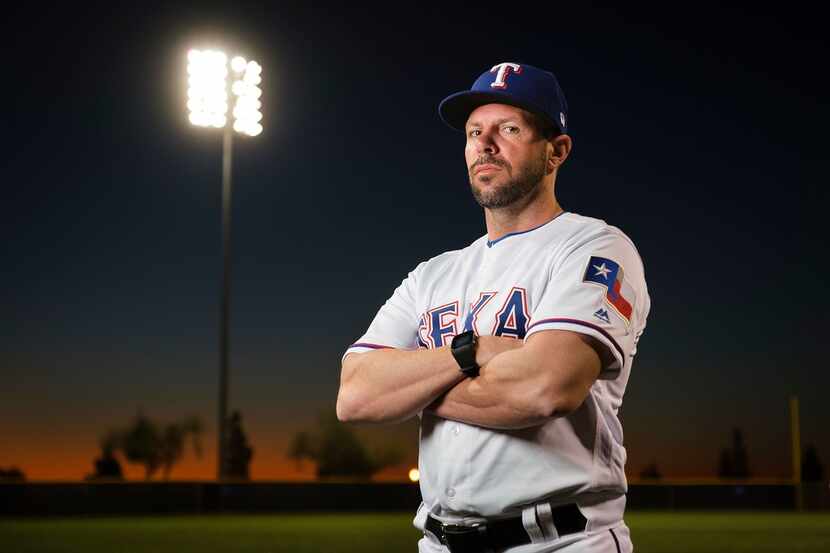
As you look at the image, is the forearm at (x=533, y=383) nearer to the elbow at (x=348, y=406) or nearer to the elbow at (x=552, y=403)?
the elbow at (x=552, y=403)

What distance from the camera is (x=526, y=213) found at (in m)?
3.19

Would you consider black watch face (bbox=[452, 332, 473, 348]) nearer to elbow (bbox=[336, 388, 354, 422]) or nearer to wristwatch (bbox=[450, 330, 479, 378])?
wristwatch (bbox=[450, 330, 479, 378])

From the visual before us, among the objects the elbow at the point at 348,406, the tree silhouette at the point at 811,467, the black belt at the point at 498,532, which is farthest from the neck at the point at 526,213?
the tree silhouette at the point at 811,467

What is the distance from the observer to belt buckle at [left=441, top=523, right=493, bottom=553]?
2.73 meters

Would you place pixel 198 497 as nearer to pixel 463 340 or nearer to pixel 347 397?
pixel 347 397

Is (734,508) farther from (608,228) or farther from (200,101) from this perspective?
(608,228)

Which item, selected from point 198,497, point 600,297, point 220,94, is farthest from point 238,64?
point 600,297

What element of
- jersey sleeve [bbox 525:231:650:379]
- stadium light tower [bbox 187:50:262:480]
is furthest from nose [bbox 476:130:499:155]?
stadium light tower [bbox 187:50:262:480]

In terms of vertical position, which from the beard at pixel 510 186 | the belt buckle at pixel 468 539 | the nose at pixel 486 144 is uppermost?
the nose at pixel 486 144

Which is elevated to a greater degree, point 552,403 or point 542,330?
point 542,330

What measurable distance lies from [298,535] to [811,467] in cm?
7726

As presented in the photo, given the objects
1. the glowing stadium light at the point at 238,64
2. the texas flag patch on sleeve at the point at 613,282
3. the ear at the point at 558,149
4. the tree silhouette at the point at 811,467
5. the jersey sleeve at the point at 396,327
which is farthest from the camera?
the tree silhouette at the point at 811,467

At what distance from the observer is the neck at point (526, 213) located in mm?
3186

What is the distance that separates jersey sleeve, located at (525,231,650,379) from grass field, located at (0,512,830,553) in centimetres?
899
